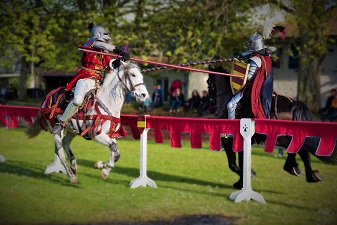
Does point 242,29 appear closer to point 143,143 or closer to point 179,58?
point 179,58

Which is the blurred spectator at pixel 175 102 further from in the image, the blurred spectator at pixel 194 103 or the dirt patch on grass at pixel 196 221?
the dirt patch on grass at pixel 196 221

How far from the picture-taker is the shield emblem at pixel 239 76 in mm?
8844

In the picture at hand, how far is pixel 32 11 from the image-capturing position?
2447 cm

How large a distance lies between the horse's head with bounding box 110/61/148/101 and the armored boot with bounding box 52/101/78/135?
3.42ft

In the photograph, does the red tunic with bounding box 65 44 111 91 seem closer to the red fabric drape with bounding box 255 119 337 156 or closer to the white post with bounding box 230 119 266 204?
the white post with bounding box 230 119 266 204

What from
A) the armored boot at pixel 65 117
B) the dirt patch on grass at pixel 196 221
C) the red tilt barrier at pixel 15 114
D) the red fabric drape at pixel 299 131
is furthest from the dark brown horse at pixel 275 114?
the red tilt barrier at pixel 15 114

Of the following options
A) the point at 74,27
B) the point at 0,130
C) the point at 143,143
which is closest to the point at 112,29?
the point at 74,27

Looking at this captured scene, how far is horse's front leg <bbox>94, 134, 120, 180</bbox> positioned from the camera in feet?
28.6

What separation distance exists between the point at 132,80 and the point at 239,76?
5.73 feet

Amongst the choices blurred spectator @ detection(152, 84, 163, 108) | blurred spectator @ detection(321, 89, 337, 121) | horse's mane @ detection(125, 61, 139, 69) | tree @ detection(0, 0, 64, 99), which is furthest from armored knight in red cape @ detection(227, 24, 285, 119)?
blurred spectator @ detection(152, 84, 163, 108)

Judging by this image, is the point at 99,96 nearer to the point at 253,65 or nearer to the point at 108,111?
the point at 108,111

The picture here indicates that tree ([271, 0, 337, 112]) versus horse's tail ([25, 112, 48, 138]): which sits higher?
tree ([271, 0, 337, 112])

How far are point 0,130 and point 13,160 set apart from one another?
1000cm

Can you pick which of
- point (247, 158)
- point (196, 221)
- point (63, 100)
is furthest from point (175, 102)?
point (196, 221)
